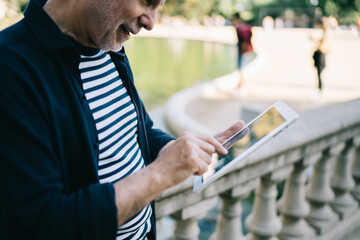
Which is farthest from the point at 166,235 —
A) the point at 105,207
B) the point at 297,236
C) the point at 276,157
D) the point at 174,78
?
the point at 174,78

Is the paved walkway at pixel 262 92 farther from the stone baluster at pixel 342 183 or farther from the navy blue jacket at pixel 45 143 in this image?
the navy blue jacket at pixel 45 143

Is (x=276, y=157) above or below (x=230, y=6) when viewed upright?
above

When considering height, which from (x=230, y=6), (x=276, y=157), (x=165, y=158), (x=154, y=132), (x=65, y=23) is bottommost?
(x=230, y=6)

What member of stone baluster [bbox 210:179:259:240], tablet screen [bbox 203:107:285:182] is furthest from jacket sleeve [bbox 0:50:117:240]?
stone baluster [bbox 210:179:259:240]

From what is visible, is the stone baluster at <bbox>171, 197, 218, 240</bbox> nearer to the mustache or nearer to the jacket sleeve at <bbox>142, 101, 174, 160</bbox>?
the jacket sleeve at <bbox>142, 101, 174, 160</bbox>

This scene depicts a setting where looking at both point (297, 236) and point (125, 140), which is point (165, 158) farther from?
point (297, 236)

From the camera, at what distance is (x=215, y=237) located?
244 cm

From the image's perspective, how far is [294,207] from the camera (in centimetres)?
268

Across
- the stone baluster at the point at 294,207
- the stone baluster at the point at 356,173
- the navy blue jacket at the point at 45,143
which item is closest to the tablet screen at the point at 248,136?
the navy blue jacket at the point at 45,143

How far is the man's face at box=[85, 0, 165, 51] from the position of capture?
122 cm

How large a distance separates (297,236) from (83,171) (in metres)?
1.96

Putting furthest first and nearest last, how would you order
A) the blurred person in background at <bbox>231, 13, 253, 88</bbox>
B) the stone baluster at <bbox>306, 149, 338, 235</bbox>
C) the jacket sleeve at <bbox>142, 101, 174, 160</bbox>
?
1. the blurred person in background at <bbox>231, 13, 253, 88</bbox>
2. the stone baluster at <bbox>306, 149, 338, 235</bbox>
3. the jacket sleeve at <bbox>142, 101, 174, 160</bbox>

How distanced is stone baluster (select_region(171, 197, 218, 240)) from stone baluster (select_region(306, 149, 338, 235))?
3.75 ft

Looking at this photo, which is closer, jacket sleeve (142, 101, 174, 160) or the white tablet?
the white tablet
